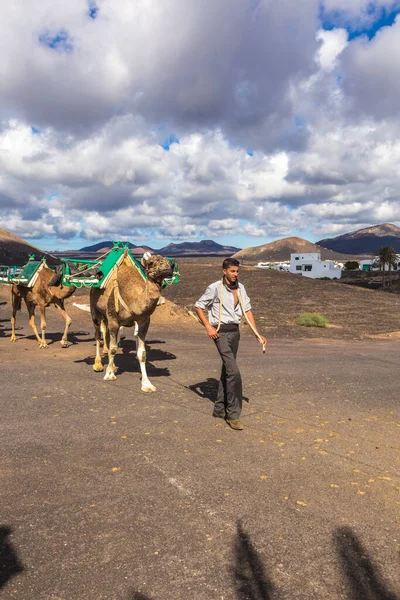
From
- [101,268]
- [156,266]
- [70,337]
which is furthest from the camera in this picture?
[70,337]

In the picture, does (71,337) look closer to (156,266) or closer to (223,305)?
(156,266)

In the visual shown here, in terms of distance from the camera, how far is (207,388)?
8547mm

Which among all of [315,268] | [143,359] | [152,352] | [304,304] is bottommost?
[304,304]

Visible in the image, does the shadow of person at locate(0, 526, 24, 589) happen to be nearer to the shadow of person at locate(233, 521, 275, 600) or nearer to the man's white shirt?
the shadow of person at locate(233, 521, 275, 600)

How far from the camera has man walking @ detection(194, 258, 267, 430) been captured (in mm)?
6250

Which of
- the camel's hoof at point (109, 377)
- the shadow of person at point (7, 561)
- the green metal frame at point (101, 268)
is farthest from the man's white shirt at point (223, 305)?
the shadow of person at point (7, 561)

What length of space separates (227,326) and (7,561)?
395 centimetres

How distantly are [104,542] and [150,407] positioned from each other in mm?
3670

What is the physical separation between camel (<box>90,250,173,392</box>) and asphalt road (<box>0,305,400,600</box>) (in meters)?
0.78

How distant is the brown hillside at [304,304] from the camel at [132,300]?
36.8ft

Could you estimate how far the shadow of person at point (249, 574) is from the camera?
290cm

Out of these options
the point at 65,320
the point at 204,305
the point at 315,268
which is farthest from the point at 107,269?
A: the point at 315,268

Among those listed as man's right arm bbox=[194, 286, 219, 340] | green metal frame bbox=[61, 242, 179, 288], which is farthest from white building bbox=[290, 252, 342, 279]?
man's right arm bbox=[194, 286, 219, 340]

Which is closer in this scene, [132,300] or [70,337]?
[132,300]
